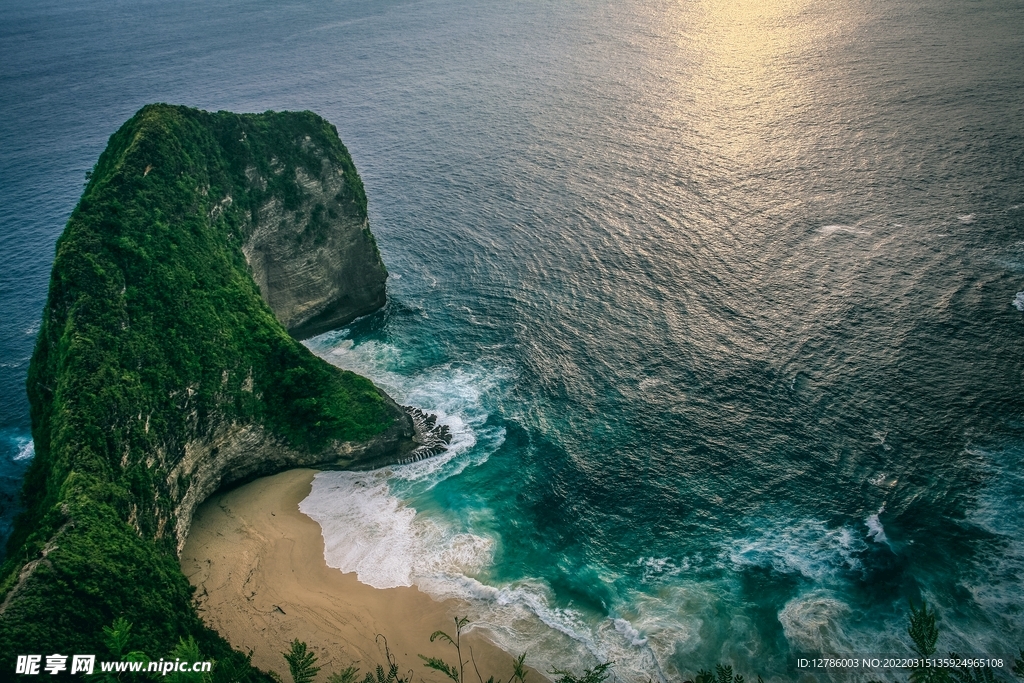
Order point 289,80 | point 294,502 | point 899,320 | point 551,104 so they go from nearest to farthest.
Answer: point 294,502, point 899,320, point 551,104, point 289,80

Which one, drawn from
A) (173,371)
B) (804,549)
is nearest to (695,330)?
(804,549)

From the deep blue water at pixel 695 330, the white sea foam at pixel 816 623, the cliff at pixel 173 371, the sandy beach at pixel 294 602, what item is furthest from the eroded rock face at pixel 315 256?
the white sea foam at pixel 816 623

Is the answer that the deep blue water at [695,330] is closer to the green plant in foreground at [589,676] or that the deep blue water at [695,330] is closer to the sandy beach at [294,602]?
the green plant in foreground at [589,676]

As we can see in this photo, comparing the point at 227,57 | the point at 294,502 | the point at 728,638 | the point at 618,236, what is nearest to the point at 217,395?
the point at 294,502

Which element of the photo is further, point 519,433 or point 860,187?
point 860,187

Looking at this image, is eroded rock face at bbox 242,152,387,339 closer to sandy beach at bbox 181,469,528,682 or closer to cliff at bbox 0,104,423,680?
cliff at bbox 0,104,423,680

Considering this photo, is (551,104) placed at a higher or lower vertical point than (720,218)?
higher

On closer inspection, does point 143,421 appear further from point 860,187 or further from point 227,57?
point 227,57

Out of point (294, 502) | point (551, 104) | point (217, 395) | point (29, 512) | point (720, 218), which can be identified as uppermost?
point (551, 104)
